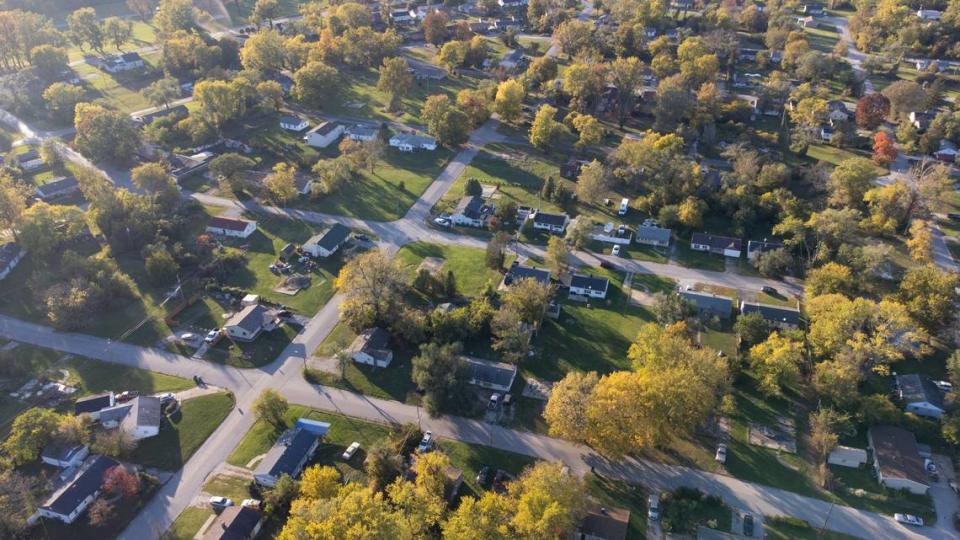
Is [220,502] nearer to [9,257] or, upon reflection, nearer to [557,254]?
[557,254]

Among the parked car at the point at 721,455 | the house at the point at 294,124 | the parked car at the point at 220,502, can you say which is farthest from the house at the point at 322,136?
the parked car at the point at 721,455

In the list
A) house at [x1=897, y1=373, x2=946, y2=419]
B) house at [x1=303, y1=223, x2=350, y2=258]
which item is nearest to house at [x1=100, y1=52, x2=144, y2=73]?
house at [x1=303, y1=223, x2=350, y2=258]

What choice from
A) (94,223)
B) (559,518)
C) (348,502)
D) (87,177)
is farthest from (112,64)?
(559,518)

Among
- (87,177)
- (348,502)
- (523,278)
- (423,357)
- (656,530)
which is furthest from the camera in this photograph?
(87,177)

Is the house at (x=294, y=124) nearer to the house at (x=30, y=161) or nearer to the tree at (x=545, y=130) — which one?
the house at (x=30, y=161)

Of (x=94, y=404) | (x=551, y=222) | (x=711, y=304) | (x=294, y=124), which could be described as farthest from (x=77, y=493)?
(x=294, y=124)

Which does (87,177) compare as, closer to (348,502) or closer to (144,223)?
(144,223)
